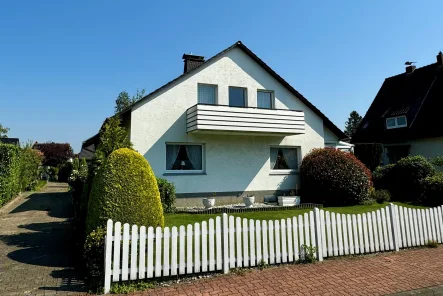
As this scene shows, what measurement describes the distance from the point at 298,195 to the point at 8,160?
14.5m

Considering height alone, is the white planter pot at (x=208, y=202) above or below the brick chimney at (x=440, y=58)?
below

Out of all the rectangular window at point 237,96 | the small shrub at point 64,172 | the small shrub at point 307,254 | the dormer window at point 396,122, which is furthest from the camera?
the small shrub at point 64,172

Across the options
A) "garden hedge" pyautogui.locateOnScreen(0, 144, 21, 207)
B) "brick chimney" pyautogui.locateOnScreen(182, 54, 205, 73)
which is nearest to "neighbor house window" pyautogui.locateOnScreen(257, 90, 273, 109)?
"brick chimney" pyautogui.locateOnScreen(182, 54, 205, 73)

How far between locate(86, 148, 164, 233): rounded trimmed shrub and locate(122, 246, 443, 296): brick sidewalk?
4.99ft

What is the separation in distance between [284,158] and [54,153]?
120ft

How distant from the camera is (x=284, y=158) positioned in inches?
628

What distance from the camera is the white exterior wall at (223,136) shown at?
1309cm

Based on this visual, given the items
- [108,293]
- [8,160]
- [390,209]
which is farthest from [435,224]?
[8,160]

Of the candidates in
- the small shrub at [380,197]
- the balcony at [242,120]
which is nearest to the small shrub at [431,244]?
the small shrub at [380,197]

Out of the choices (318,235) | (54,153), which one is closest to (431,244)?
(318,235)

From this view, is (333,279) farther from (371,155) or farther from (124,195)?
(371,155)

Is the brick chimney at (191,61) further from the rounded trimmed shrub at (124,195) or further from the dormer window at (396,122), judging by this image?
the dormer window at (396,122)

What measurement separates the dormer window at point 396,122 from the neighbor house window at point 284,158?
1480cm

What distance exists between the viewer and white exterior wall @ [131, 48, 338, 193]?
13086 mm
